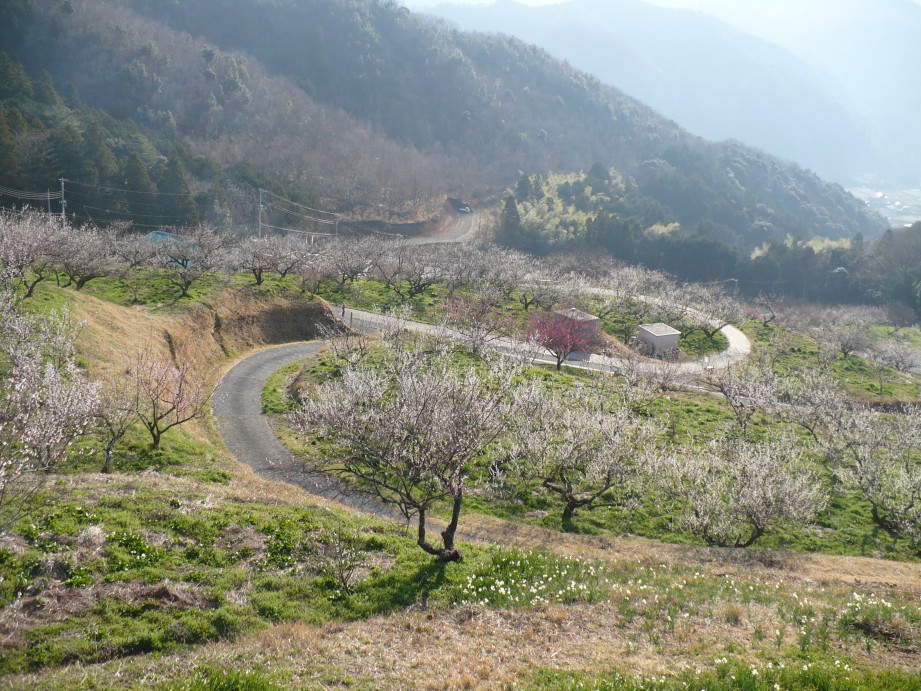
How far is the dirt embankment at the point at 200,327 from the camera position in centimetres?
3206

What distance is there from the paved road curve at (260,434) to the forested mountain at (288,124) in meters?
50.7

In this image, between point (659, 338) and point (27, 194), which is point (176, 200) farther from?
point (659, 338)

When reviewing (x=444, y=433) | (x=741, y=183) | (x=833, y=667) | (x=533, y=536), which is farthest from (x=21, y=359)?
(x=741, y=183)

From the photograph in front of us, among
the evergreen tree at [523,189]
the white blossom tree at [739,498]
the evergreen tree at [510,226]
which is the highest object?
the evergreen tree at [523,189]

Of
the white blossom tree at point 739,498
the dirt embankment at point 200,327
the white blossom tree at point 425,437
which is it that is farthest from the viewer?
the dirt embankment at point 200,327

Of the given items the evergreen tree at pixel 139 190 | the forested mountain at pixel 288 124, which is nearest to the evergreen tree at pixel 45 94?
the forested mountain at pixel 288 124

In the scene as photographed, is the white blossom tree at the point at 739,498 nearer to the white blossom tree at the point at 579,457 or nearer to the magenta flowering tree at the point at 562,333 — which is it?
the white blossom tree at the point at 579,457

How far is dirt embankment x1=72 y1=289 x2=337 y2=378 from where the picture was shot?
3206 cm

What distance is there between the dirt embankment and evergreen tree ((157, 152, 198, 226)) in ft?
133

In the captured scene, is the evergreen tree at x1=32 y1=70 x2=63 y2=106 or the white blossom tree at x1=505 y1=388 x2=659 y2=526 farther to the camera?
the evergreen tree at x1=32 y1=70 x2=63 y2=106

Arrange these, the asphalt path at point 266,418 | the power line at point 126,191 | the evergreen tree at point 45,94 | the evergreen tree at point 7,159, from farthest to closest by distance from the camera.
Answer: the evergreen tree at point 45,94 < the power line at point 126,191 < the evergreen tree at point 7,159 < the asphalt path at point 266,418

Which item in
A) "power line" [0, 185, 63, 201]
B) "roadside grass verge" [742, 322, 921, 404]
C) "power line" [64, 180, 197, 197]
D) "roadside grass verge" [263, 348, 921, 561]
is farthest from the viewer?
"power line" [64, 180, 197, 197]

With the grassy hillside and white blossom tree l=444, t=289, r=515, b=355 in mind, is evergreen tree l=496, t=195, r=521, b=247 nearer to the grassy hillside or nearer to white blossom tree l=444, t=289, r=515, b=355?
white blossom tree l=444, t=289, r=515, b=355

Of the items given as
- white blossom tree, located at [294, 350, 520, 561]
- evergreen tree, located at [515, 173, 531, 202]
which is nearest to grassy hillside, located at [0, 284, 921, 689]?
white blossom tree, located at [294, 350, 520, 561]
